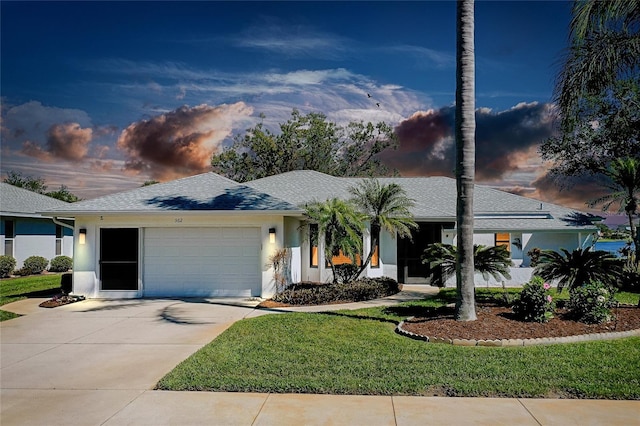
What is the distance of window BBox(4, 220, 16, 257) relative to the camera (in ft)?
72.7

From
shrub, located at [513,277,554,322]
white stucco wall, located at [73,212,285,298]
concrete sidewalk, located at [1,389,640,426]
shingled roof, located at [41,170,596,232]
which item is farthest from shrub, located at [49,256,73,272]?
shrub, located at [513,277,554,322]

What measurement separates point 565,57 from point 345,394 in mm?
10283

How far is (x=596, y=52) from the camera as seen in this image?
11.5 m

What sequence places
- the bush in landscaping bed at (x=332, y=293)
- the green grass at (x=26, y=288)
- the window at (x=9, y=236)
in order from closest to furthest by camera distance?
the bush in landscaping bed at (x=332, y=293)
the green grass at (x=26, y=288)
the window at (x=9, y=236)

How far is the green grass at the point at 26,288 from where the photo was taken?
14742 millimetres

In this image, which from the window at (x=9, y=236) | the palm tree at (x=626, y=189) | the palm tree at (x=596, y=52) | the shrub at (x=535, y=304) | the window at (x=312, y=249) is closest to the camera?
the shrub at (x=535, y=304)

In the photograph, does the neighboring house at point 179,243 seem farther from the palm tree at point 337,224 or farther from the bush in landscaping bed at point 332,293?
the bush in landscaping bed at point 332,293

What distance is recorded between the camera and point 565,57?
11.7m

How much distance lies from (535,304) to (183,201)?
1035 centimetres

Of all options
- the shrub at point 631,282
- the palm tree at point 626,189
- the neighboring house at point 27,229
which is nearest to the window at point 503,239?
the shrub at point 631,282

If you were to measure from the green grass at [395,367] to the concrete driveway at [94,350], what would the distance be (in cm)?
67

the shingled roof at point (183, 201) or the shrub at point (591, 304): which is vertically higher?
the shingled roof at point (183, 201)

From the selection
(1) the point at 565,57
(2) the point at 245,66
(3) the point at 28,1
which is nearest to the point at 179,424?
(1) the point at 565,57

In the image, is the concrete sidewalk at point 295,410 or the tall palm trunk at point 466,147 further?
the tall palm trunk at point 466,147
